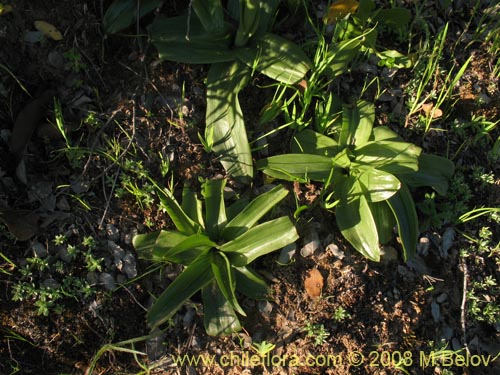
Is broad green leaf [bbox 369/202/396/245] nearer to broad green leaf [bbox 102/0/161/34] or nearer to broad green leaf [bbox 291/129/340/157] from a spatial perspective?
broad green leaf [bbox 291/129/340/157]

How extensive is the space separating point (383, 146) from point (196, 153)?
81cm

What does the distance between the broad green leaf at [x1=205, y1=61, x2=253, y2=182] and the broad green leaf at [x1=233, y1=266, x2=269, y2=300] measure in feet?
1.31

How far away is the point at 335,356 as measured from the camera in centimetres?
200

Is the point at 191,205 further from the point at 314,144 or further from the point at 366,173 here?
the point at 366,173

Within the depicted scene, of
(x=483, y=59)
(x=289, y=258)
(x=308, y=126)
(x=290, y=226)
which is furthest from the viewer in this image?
(x=483, y=59)

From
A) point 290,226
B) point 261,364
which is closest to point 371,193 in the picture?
point 290,226

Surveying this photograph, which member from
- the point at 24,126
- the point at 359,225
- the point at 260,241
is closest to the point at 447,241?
the point at 359,225

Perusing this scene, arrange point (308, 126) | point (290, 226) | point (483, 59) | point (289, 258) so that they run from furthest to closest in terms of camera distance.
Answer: point (483, 59), point (308, 126), point (289, 258), point (290, 226)

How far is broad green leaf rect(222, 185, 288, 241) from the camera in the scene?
6.46ft

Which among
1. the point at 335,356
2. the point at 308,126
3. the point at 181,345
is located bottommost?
the point at 335,356

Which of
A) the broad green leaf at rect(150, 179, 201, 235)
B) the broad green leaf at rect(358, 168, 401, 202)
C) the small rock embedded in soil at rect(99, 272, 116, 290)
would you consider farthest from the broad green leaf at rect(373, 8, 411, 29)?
the small rock embedded in soil at rect(99, 272, 116, 290)

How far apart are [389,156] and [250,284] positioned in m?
0.79

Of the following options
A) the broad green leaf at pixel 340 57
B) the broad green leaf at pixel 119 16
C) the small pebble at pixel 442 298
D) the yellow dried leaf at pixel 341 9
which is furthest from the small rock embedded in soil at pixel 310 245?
the broad green leaf at pixel 119 16

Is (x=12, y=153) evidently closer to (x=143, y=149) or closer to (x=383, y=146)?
(x=143, y=149)
